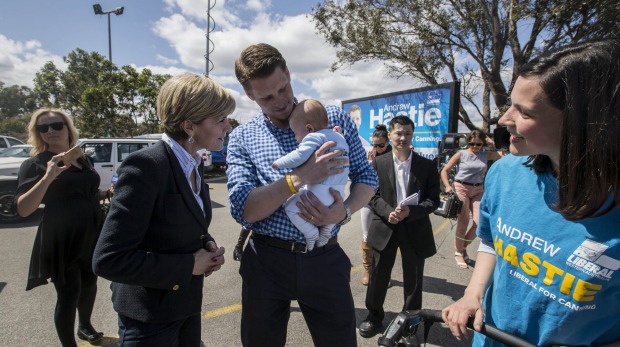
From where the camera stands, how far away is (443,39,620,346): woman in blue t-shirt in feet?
3.20

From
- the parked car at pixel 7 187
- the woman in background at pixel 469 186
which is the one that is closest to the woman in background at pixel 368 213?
the woman in background at pixel 469 186

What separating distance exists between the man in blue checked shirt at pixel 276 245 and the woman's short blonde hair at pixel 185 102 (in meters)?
0.20

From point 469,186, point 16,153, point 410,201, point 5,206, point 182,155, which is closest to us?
point 182,155

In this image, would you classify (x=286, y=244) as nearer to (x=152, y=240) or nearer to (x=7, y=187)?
(x=152, y=240)

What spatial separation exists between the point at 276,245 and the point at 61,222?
1878 mm

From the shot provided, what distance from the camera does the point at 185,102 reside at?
1495 mm

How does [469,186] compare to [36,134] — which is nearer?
[36,134]

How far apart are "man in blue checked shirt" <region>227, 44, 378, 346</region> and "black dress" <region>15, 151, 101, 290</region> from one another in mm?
1617

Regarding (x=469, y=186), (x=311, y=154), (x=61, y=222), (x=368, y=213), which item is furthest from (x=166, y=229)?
(x=469, y=186)

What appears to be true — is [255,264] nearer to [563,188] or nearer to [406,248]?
[563,188]

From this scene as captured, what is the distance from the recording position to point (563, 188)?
1075 millimetres

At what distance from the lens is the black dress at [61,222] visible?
2.38 meters

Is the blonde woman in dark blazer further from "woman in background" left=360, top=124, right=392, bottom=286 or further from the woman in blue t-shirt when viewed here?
"woman in background" left=360, top=124, right=392, bottom=286

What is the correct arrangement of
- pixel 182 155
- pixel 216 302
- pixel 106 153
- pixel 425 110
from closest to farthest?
pixel 182 155, pixel 216 302, pixel 106 153, pixel 425 110
